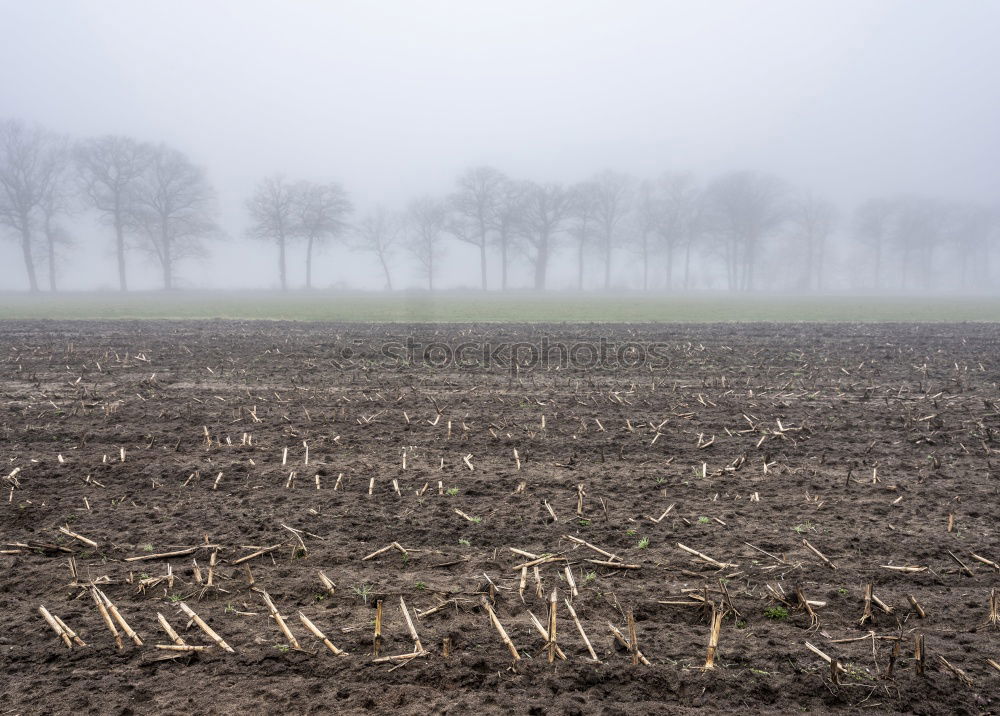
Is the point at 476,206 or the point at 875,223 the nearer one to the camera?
the point at 476,206

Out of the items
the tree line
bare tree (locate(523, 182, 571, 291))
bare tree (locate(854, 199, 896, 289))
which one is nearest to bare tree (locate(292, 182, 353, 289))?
the tree line

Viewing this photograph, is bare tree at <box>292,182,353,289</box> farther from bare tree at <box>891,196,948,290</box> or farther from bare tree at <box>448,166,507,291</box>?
bare tree at <box>891,196,948,290</box>

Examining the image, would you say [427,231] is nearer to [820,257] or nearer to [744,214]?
[744,214]

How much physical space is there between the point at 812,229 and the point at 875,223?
9020 mm

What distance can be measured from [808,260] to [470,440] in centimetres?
9614

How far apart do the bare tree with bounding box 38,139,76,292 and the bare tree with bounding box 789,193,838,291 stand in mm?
88814

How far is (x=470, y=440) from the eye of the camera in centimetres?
859

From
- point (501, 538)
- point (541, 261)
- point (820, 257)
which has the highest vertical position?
point (820, 257)

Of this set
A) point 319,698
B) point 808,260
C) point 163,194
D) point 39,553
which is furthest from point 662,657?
point 808,260

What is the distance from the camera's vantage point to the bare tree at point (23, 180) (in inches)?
2564

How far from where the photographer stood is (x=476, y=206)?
79.6m

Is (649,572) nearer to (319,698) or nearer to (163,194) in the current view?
(319,698)

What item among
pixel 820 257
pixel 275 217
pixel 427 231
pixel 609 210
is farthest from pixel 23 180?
pixel 820 257

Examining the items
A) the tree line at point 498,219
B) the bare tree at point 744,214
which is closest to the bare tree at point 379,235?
the tree line at point 498,219
